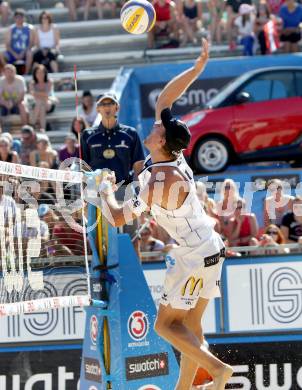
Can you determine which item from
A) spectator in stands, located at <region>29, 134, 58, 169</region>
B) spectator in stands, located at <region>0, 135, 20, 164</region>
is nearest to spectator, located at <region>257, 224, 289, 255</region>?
spectator in stands, located at <region>0, 135, 20, 164</region>

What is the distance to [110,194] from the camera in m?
8.05

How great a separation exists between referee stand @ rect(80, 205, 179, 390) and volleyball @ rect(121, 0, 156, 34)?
2233 millimetres

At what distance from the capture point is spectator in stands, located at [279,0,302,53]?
17875mm

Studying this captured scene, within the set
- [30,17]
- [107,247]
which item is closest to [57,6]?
[30,17]

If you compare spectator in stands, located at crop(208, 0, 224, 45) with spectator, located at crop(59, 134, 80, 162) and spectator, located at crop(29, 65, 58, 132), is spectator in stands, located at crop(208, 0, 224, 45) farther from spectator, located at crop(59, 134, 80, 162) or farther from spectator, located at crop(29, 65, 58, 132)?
spectator, located at crop(59, 134, 80, 162)

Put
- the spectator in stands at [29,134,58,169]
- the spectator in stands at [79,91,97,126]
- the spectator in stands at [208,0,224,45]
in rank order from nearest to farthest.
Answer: the spectator in stands at [29,134,58,169], the spectator in stands at [79,91,97,126], the spectator in stands at [208,0,224,45]

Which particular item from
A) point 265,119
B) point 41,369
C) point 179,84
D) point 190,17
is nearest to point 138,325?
point 41,369

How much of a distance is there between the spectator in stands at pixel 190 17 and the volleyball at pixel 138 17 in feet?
29.1

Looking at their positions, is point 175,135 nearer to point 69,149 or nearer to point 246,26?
point 69,149

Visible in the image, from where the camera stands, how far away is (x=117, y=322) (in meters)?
8.63

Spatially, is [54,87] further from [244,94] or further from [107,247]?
[107,247]

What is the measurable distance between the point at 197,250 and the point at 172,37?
11436mm

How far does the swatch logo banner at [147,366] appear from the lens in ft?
28.5

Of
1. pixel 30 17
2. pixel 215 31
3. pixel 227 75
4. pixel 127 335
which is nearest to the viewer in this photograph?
pixel 127 335
